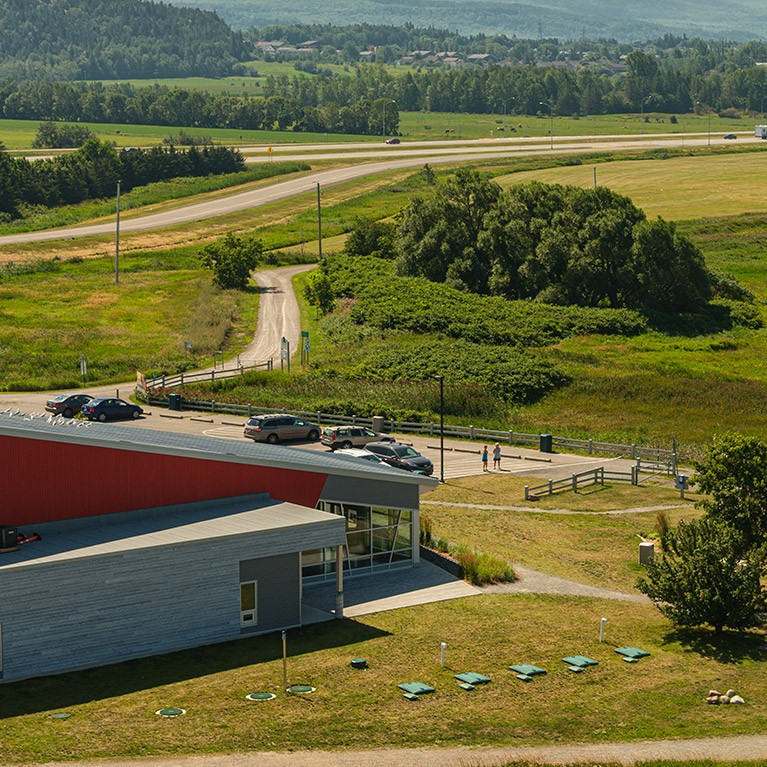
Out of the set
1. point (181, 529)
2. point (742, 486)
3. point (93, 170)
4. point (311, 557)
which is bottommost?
point (311, 557)

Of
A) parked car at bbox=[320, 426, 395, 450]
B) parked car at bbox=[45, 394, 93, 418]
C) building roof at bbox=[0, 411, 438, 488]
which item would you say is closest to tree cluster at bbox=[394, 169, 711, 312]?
parked car at bbox=[320, 426, 395, 450]

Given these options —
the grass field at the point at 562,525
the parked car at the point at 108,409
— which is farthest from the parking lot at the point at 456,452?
the grass field at the point at 562,525

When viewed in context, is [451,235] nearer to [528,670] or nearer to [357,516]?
[357,516]

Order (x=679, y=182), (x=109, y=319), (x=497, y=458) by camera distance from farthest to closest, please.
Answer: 1. (x=679, y=182)
2. (x=109, y=319)
3. (x=497, y=458)

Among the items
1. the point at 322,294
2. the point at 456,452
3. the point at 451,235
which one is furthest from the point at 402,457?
the point at 451,235

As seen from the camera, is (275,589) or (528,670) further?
(275,589)

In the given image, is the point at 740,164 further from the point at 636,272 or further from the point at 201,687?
the point at 201,687

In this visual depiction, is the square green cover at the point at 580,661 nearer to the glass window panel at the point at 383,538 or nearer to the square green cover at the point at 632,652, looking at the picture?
the square green cover at the point at 632,652
